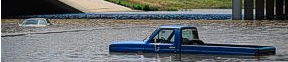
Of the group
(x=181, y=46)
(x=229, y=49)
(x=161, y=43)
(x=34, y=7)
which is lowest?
(x=34, y=7)

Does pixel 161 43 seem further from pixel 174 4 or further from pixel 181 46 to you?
pixel 174 4

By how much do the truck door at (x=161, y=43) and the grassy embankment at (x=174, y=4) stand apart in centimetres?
12274

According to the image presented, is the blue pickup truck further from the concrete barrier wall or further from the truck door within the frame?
the concrete barrier wall

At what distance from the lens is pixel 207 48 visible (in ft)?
84.9

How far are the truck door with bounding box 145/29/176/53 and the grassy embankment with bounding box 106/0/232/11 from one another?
122738mm

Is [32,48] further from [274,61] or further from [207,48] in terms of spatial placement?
[274,61]

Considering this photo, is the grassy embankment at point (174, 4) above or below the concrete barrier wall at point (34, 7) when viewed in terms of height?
below

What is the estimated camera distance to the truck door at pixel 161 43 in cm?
2639

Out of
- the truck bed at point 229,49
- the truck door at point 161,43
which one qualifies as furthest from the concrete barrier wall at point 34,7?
the truck bed at point 229,49

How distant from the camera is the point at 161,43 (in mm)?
26688

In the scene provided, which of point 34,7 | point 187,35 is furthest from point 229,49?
point 34,7

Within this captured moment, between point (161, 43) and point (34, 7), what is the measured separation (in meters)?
97.8

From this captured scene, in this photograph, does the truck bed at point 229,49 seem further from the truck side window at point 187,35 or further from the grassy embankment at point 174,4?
the grassy embankment at point 174,4

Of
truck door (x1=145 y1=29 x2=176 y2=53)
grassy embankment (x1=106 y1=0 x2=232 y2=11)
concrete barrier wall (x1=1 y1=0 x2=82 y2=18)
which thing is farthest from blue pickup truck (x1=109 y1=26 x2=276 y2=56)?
grassy embankment (x1=106 y1=0 x2=232 y2=11)
